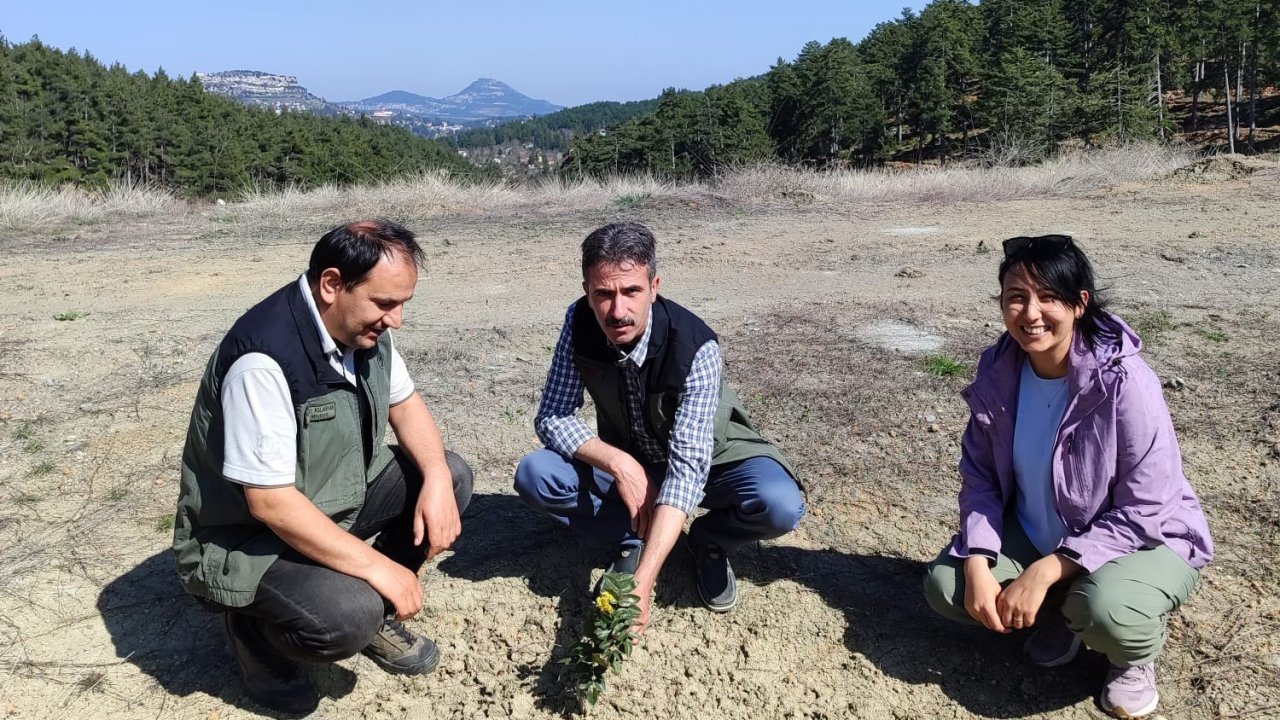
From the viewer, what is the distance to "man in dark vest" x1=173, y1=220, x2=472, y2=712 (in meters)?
2.01

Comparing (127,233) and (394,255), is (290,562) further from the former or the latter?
(127,233)

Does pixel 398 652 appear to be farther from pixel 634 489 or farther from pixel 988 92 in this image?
pixel 988 92

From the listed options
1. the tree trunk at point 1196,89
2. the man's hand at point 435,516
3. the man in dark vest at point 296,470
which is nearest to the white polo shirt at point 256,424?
the man in dark vest at point 296,470

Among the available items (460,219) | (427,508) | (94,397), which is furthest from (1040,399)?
(460,219)

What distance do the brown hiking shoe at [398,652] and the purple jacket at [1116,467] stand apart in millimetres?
1587

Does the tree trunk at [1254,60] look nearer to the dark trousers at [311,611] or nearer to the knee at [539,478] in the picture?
the knee at [539,478]

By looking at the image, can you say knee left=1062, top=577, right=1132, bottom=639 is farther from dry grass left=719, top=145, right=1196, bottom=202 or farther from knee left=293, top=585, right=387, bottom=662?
dry grass left=719, top=145, right=1196, bottom=202

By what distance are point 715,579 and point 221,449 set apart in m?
1.54

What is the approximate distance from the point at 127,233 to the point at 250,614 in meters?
10.6

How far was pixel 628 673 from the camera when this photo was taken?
254cm

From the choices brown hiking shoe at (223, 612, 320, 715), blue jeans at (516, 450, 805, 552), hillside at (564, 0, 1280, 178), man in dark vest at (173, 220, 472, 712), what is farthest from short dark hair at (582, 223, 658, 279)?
hillside at (564, 0, 1280, 178)

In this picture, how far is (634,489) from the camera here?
257 cm

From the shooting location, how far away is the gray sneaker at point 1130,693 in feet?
7.38

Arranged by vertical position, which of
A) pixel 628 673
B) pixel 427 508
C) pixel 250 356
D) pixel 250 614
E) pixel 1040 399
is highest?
pixel 250 356
